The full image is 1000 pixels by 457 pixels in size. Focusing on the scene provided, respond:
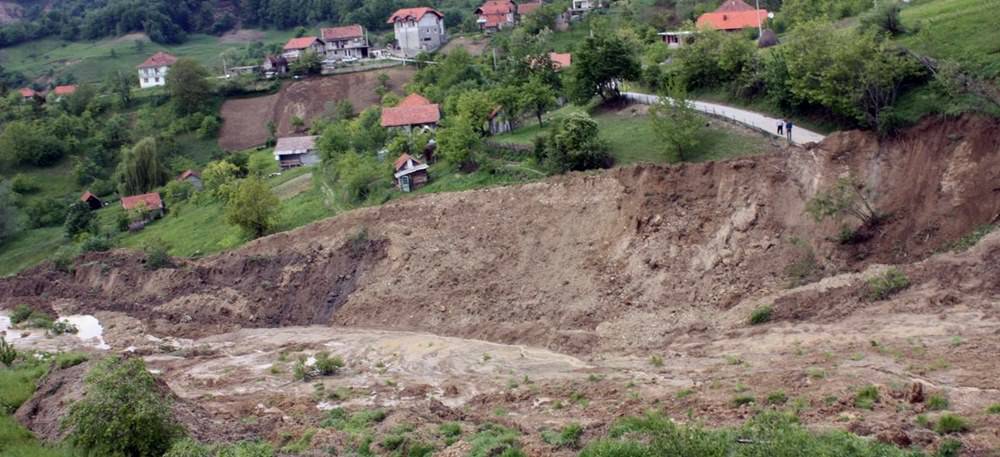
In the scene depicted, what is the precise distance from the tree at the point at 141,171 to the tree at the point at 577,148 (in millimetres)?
37402

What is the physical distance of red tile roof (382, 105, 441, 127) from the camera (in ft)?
174

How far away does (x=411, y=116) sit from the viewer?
176ft

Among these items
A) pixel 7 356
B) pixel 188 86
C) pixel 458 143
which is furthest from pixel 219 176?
pixel 7 356

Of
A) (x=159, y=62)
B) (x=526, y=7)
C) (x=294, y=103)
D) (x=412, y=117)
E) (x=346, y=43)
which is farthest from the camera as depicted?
(x=526, y=7)

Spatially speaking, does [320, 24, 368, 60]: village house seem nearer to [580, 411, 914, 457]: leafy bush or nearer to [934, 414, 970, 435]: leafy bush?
[580, 411, 914, 457]: leafy bush

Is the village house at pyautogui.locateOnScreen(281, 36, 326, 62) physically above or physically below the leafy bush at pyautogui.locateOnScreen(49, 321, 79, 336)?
above

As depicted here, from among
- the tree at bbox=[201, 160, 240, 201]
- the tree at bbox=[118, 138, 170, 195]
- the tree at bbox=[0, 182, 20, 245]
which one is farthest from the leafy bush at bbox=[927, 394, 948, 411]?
the tree at bbox=[118, 138, 170, 195]

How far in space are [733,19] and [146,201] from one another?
3902cm

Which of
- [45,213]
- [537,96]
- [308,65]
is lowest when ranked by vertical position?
[45,213]

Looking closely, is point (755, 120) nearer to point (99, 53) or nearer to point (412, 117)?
point (412, 117)

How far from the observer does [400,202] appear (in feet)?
127

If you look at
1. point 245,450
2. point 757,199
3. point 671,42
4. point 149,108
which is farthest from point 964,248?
point 149,108

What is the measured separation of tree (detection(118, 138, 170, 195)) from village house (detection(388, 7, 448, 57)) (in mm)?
26274

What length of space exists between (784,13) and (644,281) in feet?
98.5
